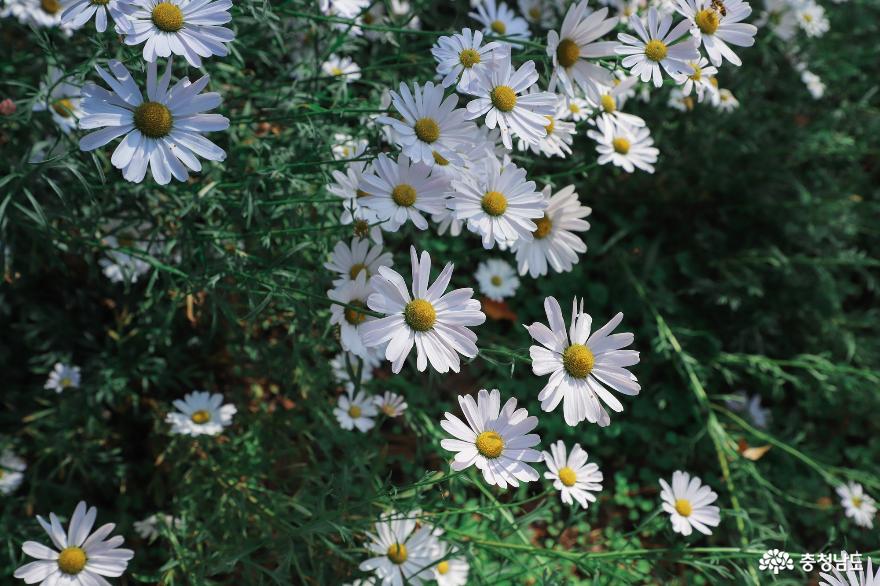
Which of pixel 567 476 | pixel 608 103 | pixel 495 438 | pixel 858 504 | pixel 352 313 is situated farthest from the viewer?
pixel 858 504

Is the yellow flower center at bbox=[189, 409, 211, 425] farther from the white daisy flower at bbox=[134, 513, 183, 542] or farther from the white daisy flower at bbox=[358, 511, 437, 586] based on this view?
the white daisy flower at bbox=[358, 511, 437, 586]

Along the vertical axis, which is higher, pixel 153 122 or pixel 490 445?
pixel 153 122

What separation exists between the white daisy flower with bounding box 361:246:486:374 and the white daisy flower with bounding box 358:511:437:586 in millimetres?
542

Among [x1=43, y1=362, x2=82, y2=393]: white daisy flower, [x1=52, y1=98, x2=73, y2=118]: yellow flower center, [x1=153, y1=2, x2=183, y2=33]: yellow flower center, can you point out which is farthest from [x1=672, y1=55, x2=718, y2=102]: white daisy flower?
[x1=43, y1=362, x2=82, y2=393]: white daisy flower

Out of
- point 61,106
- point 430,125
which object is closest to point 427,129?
point 430,125

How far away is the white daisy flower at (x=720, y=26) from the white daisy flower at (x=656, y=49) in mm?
46

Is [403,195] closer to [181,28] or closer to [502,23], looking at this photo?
[181,28]

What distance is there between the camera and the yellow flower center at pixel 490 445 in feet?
5.02

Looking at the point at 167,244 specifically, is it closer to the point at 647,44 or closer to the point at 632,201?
the point at 647,44

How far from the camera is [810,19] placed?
11.0ft

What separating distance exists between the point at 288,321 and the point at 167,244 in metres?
0.40

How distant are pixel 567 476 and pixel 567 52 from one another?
1.02 metres

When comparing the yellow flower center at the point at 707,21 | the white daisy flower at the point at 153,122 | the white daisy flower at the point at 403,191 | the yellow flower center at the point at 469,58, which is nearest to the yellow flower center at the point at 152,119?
the white daisy flower at the point at 153,122

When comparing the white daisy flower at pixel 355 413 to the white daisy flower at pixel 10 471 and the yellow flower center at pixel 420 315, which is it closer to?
→ the yellow flower center at pixel 420 315
